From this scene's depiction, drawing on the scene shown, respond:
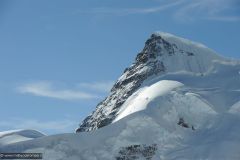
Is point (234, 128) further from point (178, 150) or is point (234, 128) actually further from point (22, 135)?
point (22, 135)

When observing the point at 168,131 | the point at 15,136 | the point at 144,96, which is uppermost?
the point at 144,96

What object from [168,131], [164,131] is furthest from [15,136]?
[168,131]

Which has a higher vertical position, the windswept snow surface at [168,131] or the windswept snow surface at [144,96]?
the windswept snow surface at [144,96]

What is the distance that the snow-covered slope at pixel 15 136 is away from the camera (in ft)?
565

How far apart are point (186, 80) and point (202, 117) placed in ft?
72.9

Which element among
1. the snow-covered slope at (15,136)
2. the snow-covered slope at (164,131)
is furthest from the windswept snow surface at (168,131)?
the snow-covered slope at (15,136)

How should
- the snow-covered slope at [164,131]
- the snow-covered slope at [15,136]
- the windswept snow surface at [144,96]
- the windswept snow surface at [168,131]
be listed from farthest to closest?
the windswept snow surface at [144,96] < the snow-covered slope at [15,136] < the windswept snow surface at [168,131] < the snow-covered slope at [164,131]

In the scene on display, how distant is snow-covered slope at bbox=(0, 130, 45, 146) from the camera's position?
172 metres

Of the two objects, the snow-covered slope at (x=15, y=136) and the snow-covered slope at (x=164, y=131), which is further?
Answer: the snow-covered slope at (x=15, y=136)

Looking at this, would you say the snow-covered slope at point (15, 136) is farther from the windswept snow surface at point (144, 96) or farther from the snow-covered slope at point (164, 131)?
the windswept snow surface at point (144, 96)

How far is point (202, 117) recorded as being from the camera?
17888 centimetres

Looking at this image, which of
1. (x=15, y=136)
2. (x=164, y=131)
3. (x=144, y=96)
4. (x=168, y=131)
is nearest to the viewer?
(x=164, y=131)

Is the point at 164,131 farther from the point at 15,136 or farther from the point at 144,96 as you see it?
the point at 15,136

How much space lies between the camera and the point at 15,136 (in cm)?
17888
